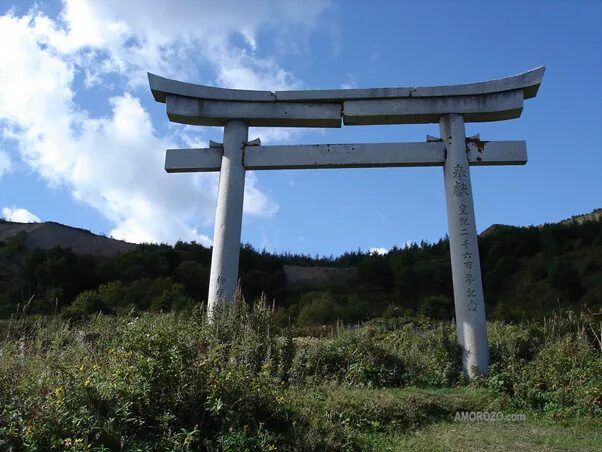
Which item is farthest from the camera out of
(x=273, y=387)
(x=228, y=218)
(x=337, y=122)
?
(x=337, y=122)

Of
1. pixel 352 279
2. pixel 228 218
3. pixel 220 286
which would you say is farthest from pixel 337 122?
pixel 352 279

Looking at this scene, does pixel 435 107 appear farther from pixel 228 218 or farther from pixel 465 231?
pixel 228 218

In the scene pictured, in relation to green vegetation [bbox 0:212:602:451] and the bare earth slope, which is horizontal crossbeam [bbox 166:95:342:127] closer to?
green vegetation [bbox 0:212:602:451]

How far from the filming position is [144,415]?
4.60m

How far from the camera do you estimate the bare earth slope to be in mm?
25416

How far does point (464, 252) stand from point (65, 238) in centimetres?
2217

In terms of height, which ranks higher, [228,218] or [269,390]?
[228,218]

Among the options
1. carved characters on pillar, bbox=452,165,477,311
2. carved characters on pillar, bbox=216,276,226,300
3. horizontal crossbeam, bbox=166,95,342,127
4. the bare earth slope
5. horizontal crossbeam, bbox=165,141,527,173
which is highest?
the bare earth slope

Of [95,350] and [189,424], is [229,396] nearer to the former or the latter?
[189,424]

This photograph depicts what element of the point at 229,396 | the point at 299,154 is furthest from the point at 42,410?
the point at 299,154

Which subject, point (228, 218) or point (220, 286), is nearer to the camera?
point (220, 286)

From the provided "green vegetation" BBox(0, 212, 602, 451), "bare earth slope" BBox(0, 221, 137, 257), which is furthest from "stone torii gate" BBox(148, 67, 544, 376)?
"bare earth slope" BBox(0, 221, 137, 257)

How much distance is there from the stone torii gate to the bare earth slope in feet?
57.4

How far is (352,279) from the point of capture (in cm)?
2464
